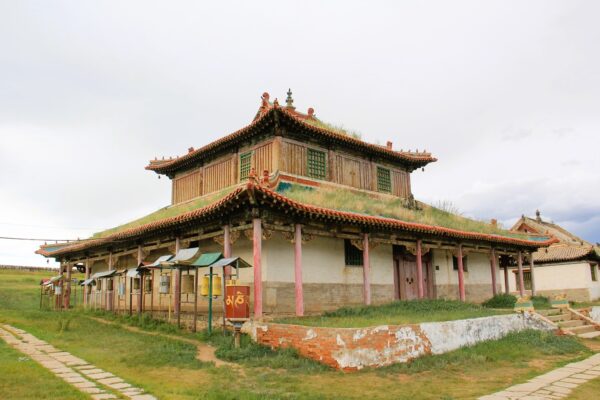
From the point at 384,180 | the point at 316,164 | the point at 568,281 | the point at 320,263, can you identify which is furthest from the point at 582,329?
the point at 568,281

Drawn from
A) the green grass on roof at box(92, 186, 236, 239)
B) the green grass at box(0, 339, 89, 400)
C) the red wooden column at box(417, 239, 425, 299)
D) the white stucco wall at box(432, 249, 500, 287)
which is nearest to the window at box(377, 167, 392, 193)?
the white stucco wall at box(432, 249, 500, 287)

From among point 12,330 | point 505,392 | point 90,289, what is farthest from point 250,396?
point 90,289

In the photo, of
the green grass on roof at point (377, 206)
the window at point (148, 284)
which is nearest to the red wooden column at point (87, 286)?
the window at point (148, 284)

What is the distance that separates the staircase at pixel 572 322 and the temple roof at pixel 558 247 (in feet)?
25.8

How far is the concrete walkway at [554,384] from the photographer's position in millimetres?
7715

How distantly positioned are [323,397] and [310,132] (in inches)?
459

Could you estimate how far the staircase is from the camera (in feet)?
49.5

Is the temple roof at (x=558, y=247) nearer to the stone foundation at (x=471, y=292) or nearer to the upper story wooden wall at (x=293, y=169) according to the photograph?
the stone foundation at (x=471, y=292)

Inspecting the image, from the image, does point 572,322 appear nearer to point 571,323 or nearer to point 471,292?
point 571,323

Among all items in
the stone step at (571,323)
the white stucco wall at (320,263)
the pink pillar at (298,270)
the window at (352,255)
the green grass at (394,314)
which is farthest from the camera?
the window at (352,255)

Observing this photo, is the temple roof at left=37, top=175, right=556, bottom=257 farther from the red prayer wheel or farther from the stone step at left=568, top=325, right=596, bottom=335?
the stone step at left=568, top=325, right=596, bottom=335

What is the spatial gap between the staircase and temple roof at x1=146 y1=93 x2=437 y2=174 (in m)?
8.55

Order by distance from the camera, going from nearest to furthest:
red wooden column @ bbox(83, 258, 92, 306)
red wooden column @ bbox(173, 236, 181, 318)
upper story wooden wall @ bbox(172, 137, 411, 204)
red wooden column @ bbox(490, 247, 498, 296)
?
red wooden column @ bbox(173, 236, 181, 318) < upper story wooden wall @ bbox(172, 137, 411, 204) < red wooden column @ bbox(490, 247, 498, 296) < red wooden column @ bbox(83, 258, 92, 306)

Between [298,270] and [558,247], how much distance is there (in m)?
25.6
